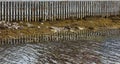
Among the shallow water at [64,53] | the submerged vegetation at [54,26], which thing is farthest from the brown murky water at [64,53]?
the submerged vegetation at [54,26]

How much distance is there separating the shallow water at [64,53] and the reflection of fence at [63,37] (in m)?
1.00

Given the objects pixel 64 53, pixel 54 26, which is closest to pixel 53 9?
pixel 54 26

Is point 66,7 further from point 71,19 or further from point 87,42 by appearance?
point 87,42

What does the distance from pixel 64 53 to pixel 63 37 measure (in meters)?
5.06

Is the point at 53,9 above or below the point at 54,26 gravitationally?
above

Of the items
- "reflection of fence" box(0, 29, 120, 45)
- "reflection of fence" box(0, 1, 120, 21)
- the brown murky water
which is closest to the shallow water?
the brown murky water

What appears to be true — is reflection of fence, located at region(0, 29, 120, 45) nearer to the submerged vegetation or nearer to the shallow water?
the submerged vegetation

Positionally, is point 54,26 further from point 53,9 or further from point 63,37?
point 63,37

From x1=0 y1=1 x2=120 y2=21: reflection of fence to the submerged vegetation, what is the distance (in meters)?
0.70

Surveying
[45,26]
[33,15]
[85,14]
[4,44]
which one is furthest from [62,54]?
[85,14]

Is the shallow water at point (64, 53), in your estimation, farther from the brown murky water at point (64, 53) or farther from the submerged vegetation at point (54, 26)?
the submerged vegetation at point (54, 26)

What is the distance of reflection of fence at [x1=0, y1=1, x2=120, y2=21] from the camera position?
27.5 meters

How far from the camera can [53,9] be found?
29.5 metres

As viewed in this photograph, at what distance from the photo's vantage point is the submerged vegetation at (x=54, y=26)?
978 inches
